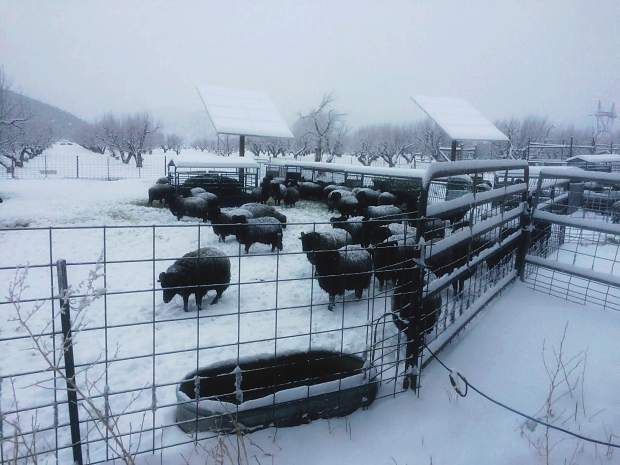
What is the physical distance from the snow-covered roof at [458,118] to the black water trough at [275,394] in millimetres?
14554

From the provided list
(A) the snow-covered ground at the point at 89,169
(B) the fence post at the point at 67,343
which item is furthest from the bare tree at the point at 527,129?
(B) the fence post at the point at 67,343

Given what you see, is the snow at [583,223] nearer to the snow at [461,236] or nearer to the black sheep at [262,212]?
the snow at [461,236]

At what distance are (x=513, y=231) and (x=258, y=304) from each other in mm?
3769

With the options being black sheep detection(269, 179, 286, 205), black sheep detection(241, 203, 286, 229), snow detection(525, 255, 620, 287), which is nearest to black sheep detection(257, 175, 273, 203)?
black sheep detection(269, 179, 286, 205)

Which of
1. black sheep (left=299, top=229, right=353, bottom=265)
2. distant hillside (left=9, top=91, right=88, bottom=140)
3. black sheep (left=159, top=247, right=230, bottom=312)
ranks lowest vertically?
black sheep (left=159, top=247, right=230, bottom=312)

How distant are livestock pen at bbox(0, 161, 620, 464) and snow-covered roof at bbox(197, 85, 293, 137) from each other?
472 inches

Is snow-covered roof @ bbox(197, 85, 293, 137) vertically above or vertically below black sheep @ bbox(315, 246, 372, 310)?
above

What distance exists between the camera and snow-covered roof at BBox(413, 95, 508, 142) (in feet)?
55.9

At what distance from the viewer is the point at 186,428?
294 centimetres

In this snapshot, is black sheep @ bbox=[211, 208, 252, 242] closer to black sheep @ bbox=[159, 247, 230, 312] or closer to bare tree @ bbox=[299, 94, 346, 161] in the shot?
black sheep @ bbox=[159, 247, 230, 312]

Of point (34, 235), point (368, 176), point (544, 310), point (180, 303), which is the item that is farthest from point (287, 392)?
point (368, 176)

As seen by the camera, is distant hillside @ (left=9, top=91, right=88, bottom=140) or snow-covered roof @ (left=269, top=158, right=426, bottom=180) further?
distant hillside @ (left=9, top=91, right=88, bottom=140)

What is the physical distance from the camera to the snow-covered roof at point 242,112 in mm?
19641

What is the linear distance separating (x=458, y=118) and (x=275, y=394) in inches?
697
